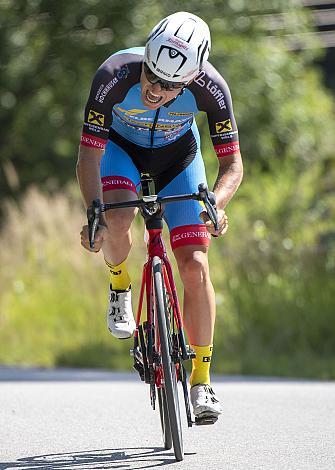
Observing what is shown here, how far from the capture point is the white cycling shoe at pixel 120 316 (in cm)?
707

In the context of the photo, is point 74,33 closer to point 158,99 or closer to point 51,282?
point 51,282

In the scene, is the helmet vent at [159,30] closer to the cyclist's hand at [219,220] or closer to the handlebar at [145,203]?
the handlebar at [145,203]

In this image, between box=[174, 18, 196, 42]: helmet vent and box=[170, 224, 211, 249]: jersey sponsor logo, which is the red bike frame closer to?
box=[170, 224, 211, 249]: jersey sponsor logo

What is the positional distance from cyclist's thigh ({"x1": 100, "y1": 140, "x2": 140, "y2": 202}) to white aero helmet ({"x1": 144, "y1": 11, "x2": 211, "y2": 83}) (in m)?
0.72

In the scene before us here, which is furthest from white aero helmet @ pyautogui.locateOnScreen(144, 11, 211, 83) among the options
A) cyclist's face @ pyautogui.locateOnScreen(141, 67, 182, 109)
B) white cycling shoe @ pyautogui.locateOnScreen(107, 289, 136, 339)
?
white cycling shoe @ pyautogui.locateOnScreen(107, 289, 136, 339)

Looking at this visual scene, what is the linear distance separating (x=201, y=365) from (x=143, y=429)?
957mm

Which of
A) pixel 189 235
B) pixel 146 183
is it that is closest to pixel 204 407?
pixel 189 235

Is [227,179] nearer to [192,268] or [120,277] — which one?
[192,268]

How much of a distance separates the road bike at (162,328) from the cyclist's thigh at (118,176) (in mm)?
118

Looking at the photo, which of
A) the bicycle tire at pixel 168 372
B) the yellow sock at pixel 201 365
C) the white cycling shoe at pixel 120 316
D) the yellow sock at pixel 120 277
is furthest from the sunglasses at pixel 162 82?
the yellow sock at pixel 201 365

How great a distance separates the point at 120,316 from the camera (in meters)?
7.14

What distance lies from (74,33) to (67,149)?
10.3 ft

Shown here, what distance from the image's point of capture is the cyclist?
665 centimetres

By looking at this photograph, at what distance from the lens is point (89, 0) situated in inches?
888
